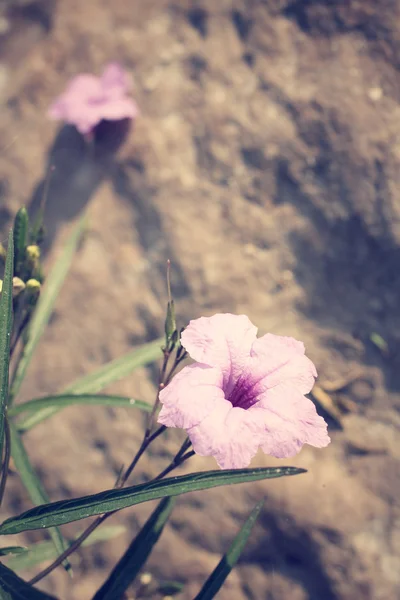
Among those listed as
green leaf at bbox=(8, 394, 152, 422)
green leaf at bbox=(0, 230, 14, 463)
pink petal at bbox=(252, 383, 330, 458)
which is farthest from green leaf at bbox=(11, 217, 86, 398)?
pink petal at bbox=(252, 383, 330, 458)

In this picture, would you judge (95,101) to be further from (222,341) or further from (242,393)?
(242,393)

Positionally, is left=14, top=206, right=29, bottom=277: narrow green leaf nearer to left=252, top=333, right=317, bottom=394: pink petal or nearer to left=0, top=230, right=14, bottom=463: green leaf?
left=0, top=230, right=14, bottom=463: green leaf

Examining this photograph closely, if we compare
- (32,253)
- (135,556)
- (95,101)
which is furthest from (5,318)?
(95,101)

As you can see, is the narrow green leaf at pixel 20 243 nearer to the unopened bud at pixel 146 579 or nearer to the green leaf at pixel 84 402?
the green leaf at pixel 84 402

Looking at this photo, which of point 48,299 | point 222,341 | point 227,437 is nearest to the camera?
point 227,437

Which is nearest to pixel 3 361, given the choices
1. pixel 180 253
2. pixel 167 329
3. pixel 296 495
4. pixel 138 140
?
pixel 167 329

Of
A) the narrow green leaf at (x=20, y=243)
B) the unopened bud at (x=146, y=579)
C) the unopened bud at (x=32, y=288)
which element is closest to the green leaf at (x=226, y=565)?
the unopened bud at (x=146, y=579)
